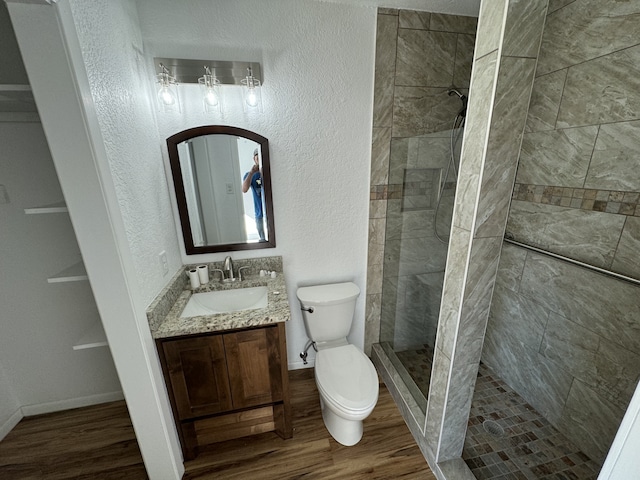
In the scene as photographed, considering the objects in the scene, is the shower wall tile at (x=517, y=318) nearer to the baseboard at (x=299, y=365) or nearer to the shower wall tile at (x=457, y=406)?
the shower wall tile at (x=457, y=406)

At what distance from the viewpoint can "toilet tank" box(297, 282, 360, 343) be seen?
1.78 meters

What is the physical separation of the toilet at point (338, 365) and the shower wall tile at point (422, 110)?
47.2 inches

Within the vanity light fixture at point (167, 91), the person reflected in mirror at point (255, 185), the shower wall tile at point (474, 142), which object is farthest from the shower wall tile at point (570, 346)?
the vanity light fixture at point (167, 91)

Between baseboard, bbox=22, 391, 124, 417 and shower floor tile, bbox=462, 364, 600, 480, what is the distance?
2.36 metres

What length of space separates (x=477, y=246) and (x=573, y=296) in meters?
0.95

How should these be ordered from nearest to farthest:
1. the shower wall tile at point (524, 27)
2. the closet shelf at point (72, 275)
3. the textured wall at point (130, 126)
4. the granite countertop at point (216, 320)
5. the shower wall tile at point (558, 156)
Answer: the shower wall tile at point (524, 27) → the textured wall at point (130, 126) → the closet shelf at point (72, 275) → the granite countertop at point (216, 320) → the shower wall tile at point (558, 156)

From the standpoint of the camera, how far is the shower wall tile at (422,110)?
174cm

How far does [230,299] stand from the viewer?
171cm

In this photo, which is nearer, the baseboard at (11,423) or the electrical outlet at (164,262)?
the electrical outlet at (164,262)

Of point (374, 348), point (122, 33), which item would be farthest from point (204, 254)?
point (374, 348)

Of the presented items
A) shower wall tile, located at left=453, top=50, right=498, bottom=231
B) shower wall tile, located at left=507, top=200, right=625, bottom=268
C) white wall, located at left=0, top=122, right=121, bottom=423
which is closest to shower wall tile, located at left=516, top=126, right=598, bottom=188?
shower wall tile, located at left=507, top=200, right=625, bottom=268

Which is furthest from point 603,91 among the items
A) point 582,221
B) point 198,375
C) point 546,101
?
point 198,375

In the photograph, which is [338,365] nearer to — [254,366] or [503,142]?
[254,366]

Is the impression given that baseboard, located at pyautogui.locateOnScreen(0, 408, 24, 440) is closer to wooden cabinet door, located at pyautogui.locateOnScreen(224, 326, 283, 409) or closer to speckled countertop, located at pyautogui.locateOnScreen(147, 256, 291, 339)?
speckled countertop, located at pyautogui.locateOnScreen(147, 256, 291, 339)
